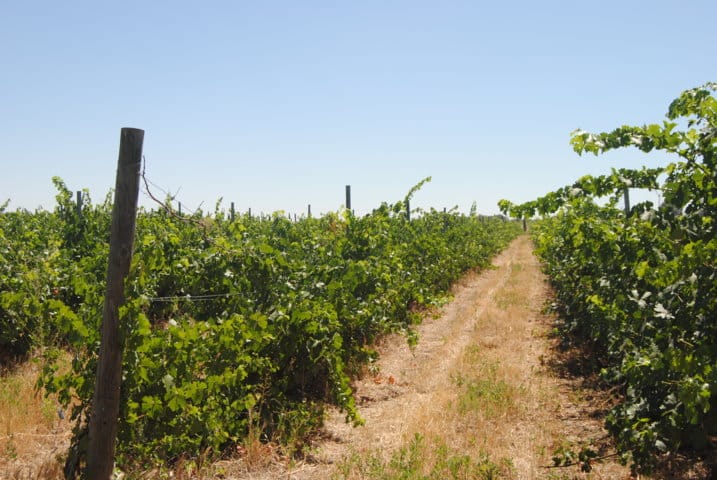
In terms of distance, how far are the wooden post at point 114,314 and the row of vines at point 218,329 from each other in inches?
3.3

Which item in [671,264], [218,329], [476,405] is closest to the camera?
[671,264]

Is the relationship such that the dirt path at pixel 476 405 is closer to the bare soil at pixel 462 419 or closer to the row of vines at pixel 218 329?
the bare soil at pixel 462 419

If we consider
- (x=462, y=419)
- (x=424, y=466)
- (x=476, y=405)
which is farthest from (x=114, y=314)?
(x=476, y=405)

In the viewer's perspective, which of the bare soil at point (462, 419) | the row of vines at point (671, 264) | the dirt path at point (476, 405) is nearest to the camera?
the row of vines at point (671, 264)

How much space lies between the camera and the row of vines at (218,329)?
3543mm

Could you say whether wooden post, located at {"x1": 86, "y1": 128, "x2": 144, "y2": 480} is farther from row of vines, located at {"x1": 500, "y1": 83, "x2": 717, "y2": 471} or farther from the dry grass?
row of vines, located at {"x1": 500, "y1": 83, "x2": 717, "y2": 471}

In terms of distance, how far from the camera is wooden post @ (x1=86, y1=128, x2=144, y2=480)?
3.18 m

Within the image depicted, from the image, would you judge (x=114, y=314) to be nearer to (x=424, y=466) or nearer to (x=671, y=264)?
(x=424, y=466)

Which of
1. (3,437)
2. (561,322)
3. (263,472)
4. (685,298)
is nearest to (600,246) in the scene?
(685,298)

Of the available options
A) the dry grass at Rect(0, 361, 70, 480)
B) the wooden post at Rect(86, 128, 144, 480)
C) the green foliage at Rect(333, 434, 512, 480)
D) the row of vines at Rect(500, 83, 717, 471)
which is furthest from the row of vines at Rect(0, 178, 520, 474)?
the row of vines at Rect(500, 83, 717, 471)

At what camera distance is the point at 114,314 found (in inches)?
127

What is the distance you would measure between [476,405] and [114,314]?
334 centimetres

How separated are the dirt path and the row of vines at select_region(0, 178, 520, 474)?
337 millimetres

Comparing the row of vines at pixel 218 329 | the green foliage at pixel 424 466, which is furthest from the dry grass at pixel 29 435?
the green foliage at pixel 424 466
